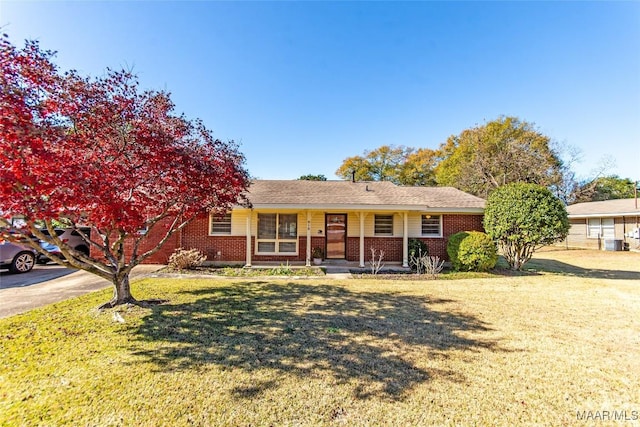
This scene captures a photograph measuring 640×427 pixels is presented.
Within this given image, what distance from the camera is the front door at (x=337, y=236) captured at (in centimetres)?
1227

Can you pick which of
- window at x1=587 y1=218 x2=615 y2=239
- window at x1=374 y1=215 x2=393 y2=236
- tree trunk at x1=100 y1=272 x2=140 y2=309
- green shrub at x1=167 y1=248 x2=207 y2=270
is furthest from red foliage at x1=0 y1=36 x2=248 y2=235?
window at x1=587 y1=218 x2=615 y2=239

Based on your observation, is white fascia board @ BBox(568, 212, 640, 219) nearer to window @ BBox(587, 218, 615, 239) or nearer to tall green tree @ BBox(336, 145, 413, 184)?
window @ BBox(587, 218, 615, 239)

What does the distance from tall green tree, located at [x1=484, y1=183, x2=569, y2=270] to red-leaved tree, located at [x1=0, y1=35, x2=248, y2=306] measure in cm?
968

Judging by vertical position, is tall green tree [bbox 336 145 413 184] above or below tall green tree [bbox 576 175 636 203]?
above

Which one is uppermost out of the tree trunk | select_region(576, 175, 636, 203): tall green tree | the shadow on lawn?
select_region(576, 175, 636, 203): tall green tree

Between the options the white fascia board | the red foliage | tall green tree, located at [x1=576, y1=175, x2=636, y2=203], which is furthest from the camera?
tall green tree, located at [x1=576, y1=175, x2=636, y2=203]

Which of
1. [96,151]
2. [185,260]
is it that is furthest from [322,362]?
[185,260]

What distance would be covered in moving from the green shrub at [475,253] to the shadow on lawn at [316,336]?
174 inches

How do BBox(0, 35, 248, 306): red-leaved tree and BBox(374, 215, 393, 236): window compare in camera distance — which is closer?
BBox(0, 35, 248, 306): red-leaved tree

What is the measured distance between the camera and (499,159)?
27.3m

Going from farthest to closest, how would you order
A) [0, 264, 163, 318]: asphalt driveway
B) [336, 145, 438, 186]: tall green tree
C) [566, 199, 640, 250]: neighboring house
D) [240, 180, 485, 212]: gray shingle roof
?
[336, 145, 438, 186]: tall green tree → [566, 199, 640, 250]: neighboring house → [240, 180, 485, 212]: gray shingle roof → [0, 264, 163, 318]: asphalt driveway

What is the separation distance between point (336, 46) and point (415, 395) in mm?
13412

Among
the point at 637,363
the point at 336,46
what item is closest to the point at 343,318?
the point at 637,363

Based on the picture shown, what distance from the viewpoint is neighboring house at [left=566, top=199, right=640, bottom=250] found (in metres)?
18.8
